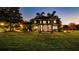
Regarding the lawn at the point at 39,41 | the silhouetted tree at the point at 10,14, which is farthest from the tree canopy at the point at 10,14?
the lawn at the point at 39,41

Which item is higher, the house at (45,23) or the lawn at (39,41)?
the house at (45,23)

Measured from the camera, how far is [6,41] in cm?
274

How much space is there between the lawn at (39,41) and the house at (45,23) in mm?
71

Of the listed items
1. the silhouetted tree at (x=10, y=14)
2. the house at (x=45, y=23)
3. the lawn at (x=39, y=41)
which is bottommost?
the lawn at (x=39, y=41)

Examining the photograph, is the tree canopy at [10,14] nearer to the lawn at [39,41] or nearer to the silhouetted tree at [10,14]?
the silhouetted tree at [10,14]

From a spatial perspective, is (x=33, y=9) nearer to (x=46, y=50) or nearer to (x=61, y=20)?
(x=61, y=20)

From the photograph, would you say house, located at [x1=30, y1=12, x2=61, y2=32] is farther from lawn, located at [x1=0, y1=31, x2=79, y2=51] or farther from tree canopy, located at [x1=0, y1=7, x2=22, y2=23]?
tree canopy, located at [x1=0, y1=7, x2=22, y2=23]

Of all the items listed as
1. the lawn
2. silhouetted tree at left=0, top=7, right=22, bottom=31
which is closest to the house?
the lawn

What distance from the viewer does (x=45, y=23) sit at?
2777mm

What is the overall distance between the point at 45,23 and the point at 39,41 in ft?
0.89

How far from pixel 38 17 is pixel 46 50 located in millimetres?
478

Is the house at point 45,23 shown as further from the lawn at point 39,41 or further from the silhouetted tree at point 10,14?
the silhouetted tree at point 10,14

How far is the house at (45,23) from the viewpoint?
2.75 meters

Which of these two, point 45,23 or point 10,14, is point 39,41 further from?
point 10,14
